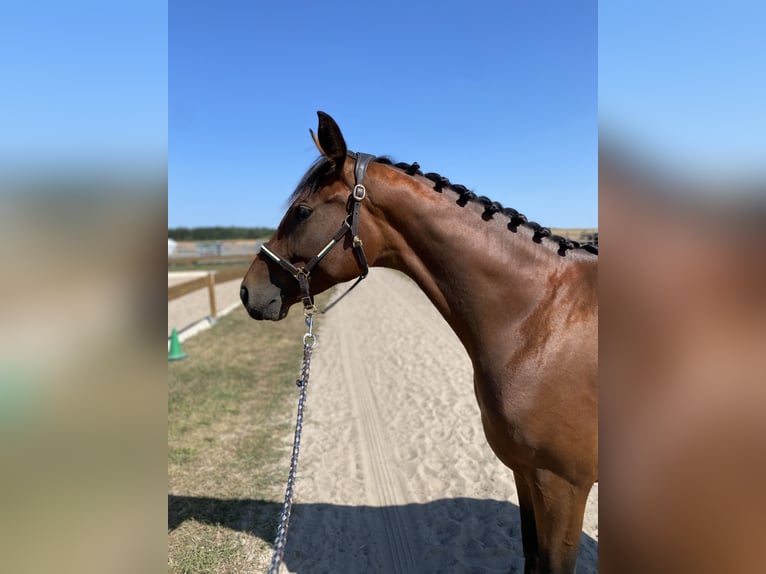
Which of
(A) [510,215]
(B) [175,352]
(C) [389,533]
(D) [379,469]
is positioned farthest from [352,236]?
(B) [175,352]

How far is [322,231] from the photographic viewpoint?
7.60 feet

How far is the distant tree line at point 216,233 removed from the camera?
6681cm

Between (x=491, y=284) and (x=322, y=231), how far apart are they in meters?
0.88

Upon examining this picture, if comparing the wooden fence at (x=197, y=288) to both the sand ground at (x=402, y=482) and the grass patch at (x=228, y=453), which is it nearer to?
the grass patch at (x=228, y=453)

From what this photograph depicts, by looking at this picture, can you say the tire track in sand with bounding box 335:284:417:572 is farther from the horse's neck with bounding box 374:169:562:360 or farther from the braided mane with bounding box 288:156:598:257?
the braided mane with bounding box 288:156:598:257

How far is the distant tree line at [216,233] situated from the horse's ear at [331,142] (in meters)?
65.0

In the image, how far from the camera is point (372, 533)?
349cm

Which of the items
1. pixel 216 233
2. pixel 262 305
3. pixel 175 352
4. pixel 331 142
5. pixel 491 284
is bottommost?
pixel 175 352

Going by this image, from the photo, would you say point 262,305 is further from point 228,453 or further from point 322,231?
point 228,453

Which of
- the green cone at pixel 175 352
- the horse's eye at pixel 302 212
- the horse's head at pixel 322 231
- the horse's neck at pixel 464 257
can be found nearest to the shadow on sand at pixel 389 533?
the horse's neck at pixel 464 257

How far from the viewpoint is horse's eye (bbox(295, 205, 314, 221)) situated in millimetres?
2326
